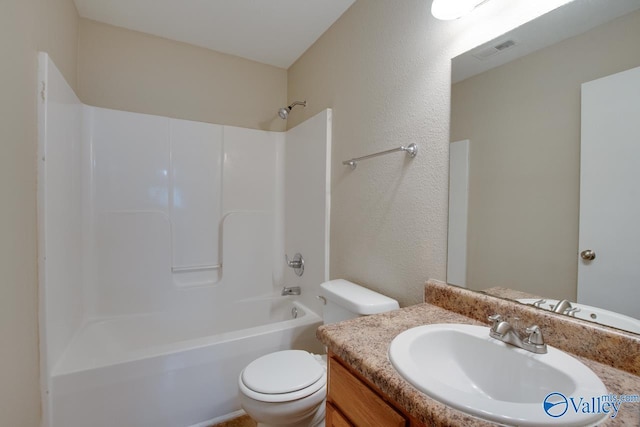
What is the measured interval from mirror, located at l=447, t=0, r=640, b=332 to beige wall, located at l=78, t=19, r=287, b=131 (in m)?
1.94

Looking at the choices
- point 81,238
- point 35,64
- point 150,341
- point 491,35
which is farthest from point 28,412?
point 491,35

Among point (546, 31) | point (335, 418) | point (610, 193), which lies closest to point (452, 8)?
point (546, 31)

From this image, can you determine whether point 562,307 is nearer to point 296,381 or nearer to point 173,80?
point 296,381

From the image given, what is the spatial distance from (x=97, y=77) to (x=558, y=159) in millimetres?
2772

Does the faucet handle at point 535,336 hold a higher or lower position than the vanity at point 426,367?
higher

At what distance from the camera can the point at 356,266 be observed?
5.53ft

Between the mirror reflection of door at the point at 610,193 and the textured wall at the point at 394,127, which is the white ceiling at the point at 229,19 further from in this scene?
the mirror reflection of door at the point at 610,193

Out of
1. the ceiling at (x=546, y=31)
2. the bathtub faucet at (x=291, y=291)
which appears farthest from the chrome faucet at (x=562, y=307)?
the bathtub faucet at (x=291, y=291)

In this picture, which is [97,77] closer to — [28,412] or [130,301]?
[130,301]

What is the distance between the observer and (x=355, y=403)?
2.52ft

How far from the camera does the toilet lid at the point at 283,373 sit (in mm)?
1226

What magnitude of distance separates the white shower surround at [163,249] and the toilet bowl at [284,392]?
391 mm

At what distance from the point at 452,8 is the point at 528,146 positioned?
1.91 feet

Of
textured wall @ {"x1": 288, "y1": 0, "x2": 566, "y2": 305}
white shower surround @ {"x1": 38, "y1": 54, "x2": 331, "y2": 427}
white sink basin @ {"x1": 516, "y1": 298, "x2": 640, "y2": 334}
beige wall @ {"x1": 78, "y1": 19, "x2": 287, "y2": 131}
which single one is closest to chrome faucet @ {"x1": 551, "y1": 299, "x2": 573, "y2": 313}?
white sink basin @ {"x1": 516, "y1": 298, "x2": 640, "y2": 334}
